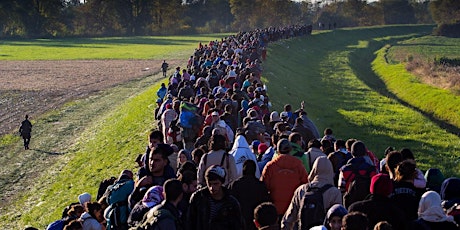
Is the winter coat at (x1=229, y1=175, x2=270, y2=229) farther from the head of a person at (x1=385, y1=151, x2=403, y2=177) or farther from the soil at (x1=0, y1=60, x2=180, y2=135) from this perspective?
the soil at (x1=0, y1=60, x2=180, y2=135)

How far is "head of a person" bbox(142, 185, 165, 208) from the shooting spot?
7.22 metres

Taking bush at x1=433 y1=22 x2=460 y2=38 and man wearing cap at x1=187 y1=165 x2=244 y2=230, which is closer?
man wearing cap at x1=187 y1=165 x2=244 y2=230

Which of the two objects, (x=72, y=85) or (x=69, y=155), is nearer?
(x=69, y=155)

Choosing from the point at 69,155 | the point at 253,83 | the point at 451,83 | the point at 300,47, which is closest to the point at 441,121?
the point at 451,83

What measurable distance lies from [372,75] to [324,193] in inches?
1679

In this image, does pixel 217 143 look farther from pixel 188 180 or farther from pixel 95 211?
pixel 95 211

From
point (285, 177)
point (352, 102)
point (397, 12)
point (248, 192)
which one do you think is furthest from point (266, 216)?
point (397, 12)

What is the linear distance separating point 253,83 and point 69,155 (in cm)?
701

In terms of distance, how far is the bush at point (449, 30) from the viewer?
92750mm

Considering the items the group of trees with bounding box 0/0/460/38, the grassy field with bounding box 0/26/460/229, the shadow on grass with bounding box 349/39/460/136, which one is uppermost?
the group of trees with bounding box 0/0/460/38

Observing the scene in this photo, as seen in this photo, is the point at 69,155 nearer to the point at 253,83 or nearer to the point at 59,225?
the point at 253,83

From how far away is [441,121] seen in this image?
29.0m

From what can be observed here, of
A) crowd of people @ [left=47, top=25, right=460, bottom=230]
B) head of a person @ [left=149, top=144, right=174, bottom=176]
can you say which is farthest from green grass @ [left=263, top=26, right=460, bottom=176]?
head of a person @ [left=149, top=144, right=174, bottom=176]

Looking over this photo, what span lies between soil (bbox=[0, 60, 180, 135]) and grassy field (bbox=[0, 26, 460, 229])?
1.52m
